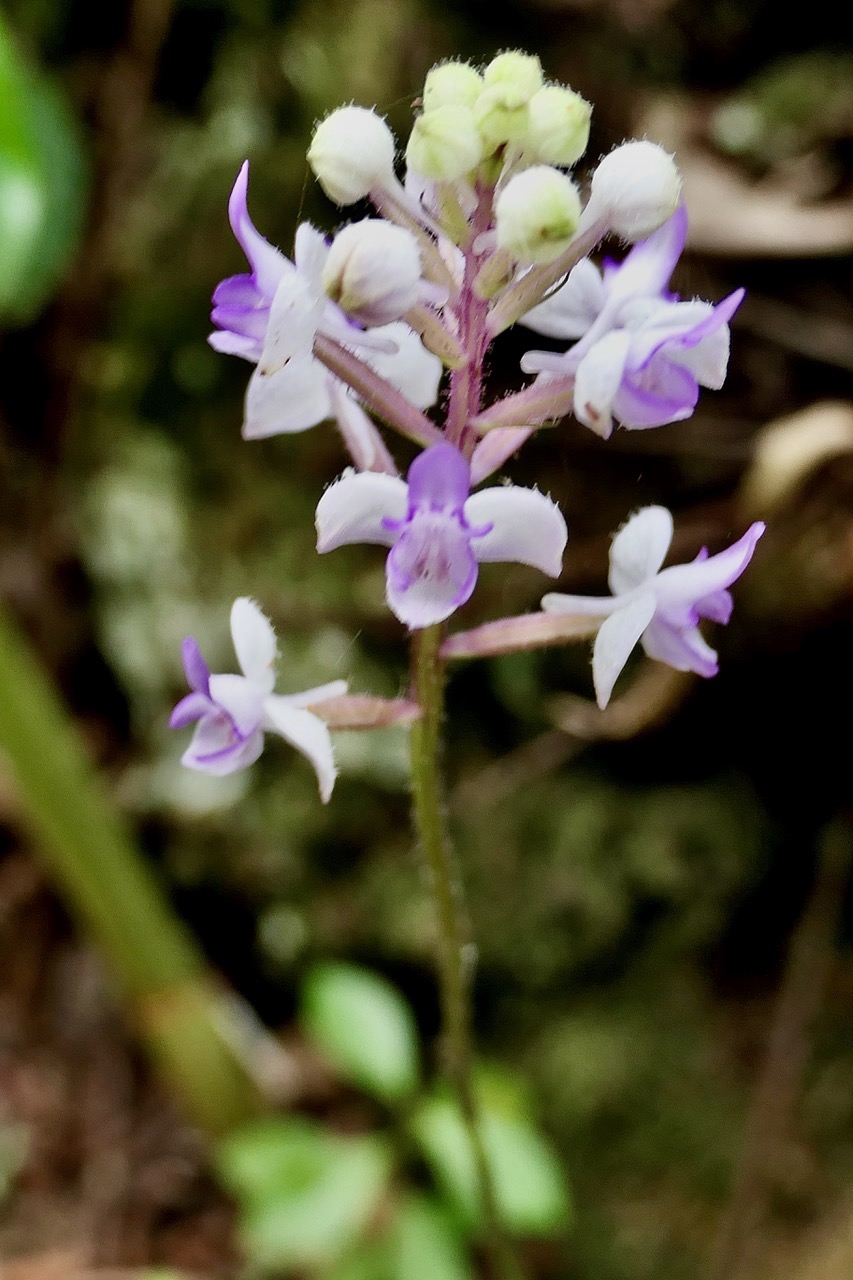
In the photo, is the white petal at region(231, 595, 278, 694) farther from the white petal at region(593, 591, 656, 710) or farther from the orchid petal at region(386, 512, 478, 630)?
the white petal at region(593, 591, 656, 710)

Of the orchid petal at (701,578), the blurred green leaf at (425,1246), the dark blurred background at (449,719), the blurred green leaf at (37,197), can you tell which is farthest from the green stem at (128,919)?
the orchid petal at (701,578)

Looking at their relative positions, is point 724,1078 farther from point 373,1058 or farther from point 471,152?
point 471,152

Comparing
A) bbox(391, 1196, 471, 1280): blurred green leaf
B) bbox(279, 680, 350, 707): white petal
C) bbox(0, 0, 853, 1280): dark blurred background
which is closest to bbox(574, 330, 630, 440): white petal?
bbox(279, 680, 350, 707): white petal

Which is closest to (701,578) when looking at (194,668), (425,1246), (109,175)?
(194,668)

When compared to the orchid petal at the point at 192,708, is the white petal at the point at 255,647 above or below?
above

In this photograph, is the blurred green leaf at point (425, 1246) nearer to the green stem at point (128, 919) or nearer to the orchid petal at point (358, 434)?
the green stem at point (128, 919)

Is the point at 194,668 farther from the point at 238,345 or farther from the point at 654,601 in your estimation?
the point at 654,601
